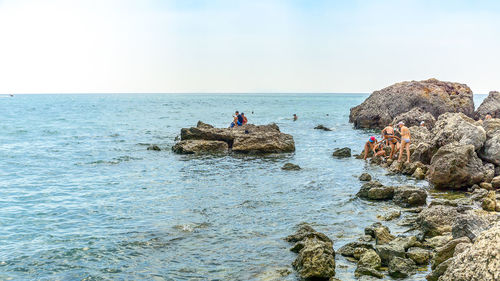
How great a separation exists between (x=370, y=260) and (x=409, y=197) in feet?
22.2

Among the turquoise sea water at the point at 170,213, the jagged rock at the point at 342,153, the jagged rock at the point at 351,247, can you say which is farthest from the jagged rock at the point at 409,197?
the jagged rock at the point at 342,153

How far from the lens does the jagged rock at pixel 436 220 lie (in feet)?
42.4

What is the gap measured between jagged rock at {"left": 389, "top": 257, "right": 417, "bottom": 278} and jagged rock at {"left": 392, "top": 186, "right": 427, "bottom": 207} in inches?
255

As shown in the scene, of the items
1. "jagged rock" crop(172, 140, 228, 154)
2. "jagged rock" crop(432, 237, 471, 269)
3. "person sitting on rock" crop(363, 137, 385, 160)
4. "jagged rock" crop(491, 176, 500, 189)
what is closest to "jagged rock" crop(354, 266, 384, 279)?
"jagged rock" crop(432, 237, 471, 269)

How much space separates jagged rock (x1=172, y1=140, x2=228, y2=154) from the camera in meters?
32.6

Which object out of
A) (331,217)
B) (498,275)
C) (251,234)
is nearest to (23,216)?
(251,234)

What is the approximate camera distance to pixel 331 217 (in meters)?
16.0

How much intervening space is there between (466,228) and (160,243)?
27.8 ft

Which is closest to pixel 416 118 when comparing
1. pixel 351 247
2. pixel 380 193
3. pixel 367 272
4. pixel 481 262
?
pixel 380 193

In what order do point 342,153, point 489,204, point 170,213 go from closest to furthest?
point 489,204
point 170,213
point 342,153

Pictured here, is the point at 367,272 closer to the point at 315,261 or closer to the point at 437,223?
the point at 315,261

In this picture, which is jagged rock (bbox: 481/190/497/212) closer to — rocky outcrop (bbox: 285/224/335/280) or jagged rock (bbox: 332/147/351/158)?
rocky outcrop (bbox: 285/224/335/280)

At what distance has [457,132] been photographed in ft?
72.9

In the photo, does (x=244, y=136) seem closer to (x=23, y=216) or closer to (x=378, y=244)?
(x=23, y=216)
